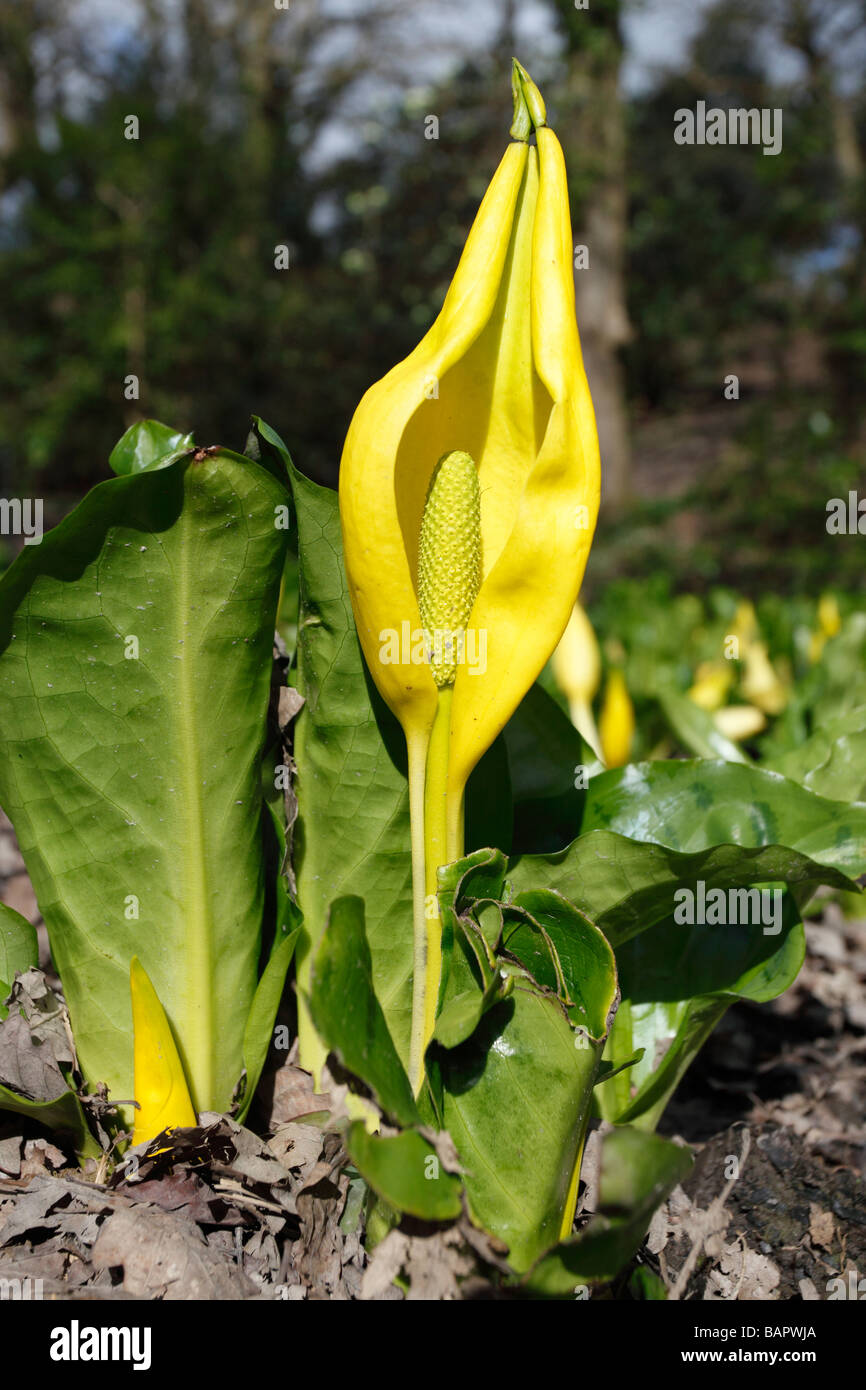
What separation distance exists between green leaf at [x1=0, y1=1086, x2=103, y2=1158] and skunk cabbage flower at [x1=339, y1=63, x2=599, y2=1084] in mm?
364

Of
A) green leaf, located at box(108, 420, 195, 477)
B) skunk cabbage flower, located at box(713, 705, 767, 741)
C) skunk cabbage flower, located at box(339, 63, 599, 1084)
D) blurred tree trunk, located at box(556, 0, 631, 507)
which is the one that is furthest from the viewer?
blurred tree trunk, located at box(556, 0, 631, 507)

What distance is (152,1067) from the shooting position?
110 cm

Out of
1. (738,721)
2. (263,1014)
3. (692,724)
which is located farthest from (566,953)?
(738,721)

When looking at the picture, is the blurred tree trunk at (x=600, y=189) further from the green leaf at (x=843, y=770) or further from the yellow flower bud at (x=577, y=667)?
the green leaf at (x=843, y=770)

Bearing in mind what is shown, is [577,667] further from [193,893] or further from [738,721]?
[193,893]

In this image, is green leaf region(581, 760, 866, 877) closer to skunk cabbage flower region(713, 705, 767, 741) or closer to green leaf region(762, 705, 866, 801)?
green leaf region(762, 705, 866, 801)

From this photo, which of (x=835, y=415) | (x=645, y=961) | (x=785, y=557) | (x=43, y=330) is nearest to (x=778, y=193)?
(x=835, y=415)

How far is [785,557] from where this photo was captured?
741 centimetres

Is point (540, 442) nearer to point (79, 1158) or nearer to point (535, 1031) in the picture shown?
point (535, 1031)

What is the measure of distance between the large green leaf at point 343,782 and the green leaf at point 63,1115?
0.86 ft

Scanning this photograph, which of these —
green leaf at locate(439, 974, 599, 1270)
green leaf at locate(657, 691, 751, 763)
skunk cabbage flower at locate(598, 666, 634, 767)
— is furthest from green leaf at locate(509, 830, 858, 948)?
skunk cabbage flower at locate(598, 666, 634, 767)

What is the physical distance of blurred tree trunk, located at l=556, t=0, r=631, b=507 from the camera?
7488 mm

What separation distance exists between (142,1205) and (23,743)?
1.55 feet

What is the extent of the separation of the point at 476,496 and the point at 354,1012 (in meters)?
0.45
